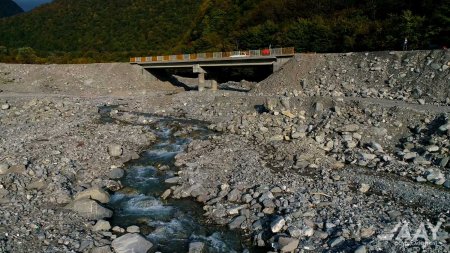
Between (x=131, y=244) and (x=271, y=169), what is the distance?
29.0 ft

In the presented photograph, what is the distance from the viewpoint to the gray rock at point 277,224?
→ 1277 cm

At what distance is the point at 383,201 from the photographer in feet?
48.9

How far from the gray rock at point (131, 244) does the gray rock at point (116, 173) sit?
21.1 ft

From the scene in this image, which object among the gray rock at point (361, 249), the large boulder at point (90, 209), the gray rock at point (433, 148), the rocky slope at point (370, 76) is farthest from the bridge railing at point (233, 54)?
the gray rock at point (361, 249)

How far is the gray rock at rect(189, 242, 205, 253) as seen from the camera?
1224cm

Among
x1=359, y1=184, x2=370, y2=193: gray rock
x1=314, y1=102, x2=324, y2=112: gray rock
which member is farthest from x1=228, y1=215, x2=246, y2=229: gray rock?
x1=314, y1=102, x2=324, y2=112: gray rock

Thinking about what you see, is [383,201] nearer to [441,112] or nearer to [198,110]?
[441,112]

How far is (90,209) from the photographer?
14.3m

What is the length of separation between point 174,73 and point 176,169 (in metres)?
48.0

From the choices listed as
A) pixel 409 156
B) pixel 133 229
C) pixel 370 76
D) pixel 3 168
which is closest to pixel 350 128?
pixel 409 156

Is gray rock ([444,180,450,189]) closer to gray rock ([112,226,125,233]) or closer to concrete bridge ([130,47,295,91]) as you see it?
gray rock ([112,226,125,233])

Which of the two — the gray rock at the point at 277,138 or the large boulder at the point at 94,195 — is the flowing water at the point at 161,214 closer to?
the large boulder at the point at 94,195

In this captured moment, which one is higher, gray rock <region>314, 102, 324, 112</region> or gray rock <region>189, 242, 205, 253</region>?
gray rock <region>314, 102, 324, 112</region>

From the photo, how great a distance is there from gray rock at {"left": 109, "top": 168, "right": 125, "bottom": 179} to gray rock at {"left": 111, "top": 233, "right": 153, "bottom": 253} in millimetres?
6438
